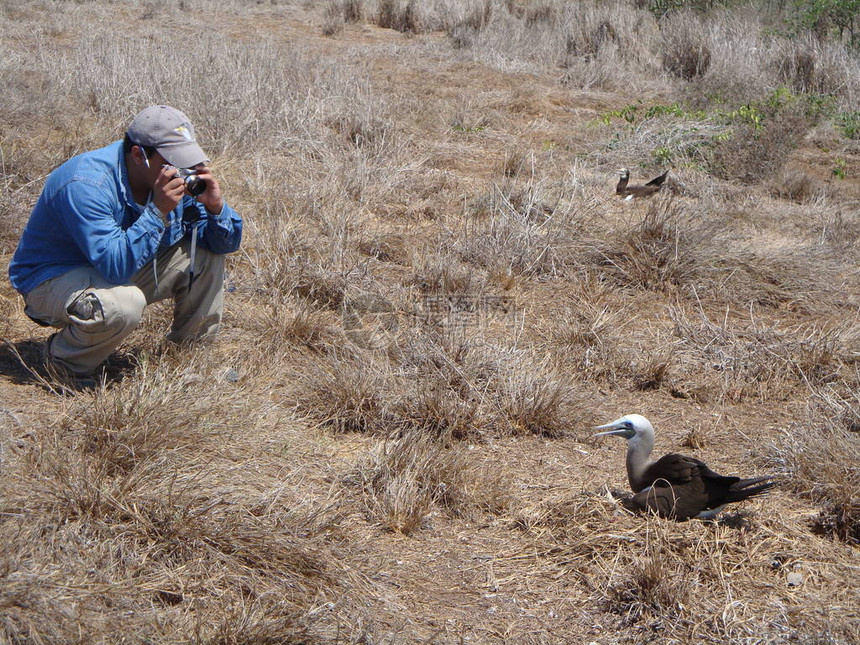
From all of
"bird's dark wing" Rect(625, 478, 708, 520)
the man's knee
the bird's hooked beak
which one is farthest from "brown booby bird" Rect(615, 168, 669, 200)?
the man's knee

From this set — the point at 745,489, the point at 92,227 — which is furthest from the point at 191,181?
the point at 745,489

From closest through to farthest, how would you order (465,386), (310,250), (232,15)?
(465,386)
(310,250)
(232,15)

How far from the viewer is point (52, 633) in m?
2.24

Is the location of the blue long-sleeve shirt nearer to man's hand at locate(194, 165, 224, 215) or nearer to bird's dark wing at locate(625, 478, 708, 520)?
man's hand at locate(194, 165, 224, 215)

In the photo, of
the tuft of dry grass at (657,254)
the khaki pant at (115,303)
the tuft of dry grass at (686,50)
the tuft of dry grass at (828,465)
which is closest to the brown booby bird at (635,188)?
the tuft of dry grass at (657,254)

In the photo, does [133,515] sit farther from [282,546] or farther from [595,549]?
[595,549]

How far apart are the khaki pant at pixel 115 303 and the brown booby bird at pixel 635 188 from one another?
4.17 m

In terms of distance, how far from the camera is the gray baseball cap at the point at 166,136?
3.58m

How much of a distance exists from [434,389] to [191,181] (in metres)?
1.39

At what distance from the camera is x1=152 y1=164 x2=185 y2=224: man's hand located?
11.6 ft

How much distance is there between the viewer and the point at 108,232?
11.5ft

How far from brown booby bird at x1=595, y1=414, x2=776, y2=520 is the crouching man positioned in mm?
2083

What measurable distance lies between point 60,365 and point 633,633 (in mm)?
2531

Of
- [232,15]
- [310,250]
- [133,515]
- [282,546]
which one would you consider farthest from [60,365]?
[232,15]
